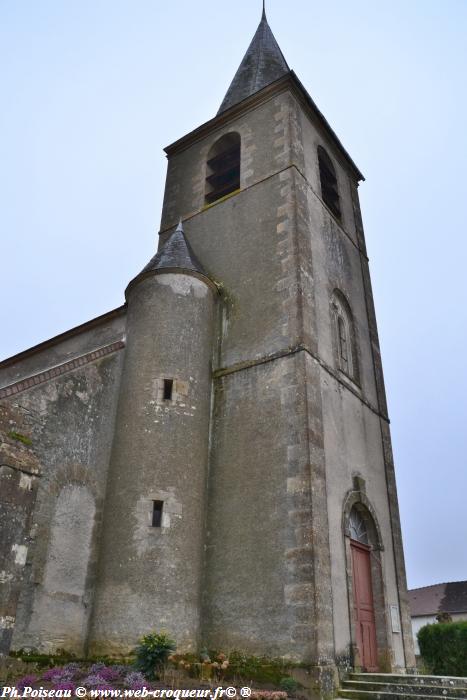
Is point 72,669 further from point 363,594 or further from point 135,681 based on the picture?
point 363,594

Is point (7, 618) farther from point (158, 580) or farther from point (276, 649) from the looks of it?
point (276, 649)

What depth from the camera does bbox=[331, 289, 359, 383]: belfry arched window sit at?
13893 millimetres

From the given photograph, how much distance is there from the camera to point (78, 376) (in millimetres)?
11430

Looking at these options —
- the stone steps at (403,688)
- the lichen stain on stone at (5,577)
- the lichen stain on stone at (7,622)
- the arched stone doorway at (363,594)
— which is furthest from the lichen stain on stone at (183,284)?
the stone steps at (403,688)

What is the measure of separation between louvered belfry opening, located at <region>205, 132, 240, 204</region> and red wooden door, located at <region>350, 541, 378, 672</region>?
35.4ft

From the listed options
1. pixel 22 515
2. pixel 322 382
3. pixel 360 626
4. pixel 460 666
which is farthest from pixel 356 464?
pixel 460 666

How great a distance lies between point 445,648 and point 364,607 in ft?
27.1

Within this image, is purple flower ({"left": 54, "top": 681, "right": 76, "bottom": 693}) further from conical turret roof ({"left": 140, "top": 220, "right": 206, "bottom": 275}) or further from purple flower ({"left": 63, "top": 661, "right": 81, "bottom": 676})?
conical turret roof ({"left": 140, "top": 220, "right": 206, "bottom": 275})

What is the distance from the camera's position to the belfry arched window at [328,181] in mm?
17344

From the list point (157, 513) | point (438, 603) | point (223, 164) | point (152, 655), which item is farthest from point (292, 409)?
point (438, 603)

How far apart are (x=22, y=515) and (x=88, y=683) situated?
2517 millimetres

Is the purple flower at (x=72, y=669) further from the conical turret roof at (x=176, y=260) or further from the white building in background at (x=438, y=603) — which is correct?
the white building in background at (x=438, y=603)

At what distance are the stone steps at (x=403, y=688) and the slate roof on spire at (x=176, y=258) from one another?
878cm

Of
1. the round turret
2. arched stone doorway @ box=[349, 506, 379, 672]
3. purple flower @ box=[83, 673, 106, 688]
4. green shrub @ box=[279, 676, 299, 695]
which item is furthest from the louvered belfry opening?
purple flower @ box=[83, 673, 106, 688]
